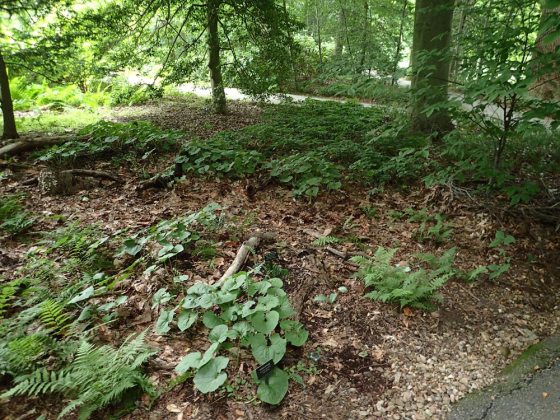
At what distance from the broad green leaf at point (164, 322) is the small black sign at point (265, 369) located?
701 mm

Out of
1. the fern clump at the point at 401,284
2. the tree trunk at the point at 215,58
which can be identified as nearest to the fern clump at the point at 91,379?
the fern clump at the point at 401,284

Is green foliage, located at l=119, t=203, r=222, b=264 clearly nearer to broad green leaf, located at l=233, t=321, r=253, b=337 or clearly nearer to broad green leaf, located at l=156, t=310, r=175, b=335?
broad green leaf, located at l=156, t=310, r=175, b=335

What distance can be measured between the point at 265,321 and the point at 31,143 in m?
6.32

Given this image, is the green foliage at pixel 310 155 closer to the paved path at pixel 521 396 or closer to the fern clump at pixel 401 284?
the fern clump at pixel 401 284

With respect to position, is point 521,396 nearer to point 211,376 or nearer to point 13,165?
point 211,376

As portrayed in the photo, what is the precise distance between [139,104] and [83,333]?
11.4 m

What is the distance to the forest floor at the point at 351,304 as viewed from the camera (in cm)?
221

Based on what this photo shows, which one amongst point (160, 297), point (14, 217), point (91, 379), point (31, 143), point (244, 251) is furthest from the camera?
point (31, 143)

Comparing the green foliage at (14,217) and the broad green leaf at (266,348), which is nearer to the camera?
the broad green leaf at (266,348)

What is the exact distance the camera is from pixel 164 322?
249 centimetres

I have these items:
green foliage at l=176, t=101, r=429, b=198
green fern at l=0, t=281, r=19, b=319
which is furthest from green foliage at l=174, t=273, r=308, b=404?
green foliage at l=176, t=101, r=429, b=198

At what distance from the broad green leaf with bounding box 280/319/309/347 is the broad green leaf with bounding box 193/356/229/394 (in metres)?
0.49

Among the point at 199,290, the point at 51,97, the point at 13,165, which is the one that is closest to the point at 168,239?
the point at 199,290

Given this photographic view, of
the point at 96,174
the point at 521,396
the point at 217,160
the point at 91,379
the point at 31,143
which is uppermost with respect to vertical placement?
the point at 31,143
